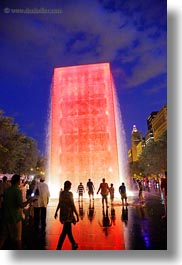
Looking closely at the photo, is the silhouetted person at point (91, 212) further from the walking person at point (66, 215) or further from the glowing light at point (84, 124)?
the walking person at point (66, 215)

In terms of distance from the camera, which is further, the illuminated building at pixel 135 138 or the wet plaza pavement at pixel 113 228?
the illuminated building at pixel 135 138

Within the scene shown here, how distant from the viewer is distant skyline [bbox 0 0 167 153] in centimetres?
507

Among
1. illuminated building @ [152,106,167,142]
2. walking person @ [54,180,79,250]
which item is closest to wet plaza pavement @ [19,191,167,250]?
walking person @ [54,180,79,250]

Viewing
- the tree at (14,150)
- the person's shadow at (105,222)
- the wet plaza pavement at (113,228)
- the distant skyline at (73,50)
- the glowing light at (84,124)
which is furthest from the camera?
the glowing light at (84,124)

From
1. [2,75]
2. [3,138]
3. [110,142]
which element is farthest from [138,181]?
[2,75]

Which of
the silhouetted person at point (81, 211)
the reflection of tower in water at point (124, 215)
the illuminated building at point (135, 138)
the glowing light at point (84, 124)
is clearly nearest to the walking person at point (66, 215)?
the silhouetted person at point (81, 211)

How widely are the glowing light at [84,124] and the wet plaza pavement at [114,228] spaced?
1.85ft

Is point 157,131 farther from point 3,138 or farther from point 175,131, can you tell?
point 3,138

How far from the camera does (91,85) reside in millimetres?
5590

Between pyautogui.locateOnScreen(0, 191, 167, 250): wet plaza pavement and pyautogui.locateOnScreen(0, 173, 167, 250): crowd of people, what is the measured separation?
0.07 m

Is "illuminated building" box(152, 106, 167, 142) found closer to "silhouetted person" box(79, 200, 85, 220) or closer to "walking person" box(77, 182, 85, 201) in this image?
"walking person" box(77, 182, 85, 201)

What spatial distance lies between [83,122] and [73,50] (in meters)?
1.15

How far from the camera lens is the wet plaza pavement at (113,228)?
177 inches

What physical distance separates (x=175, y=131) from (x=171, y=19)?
1.59m
